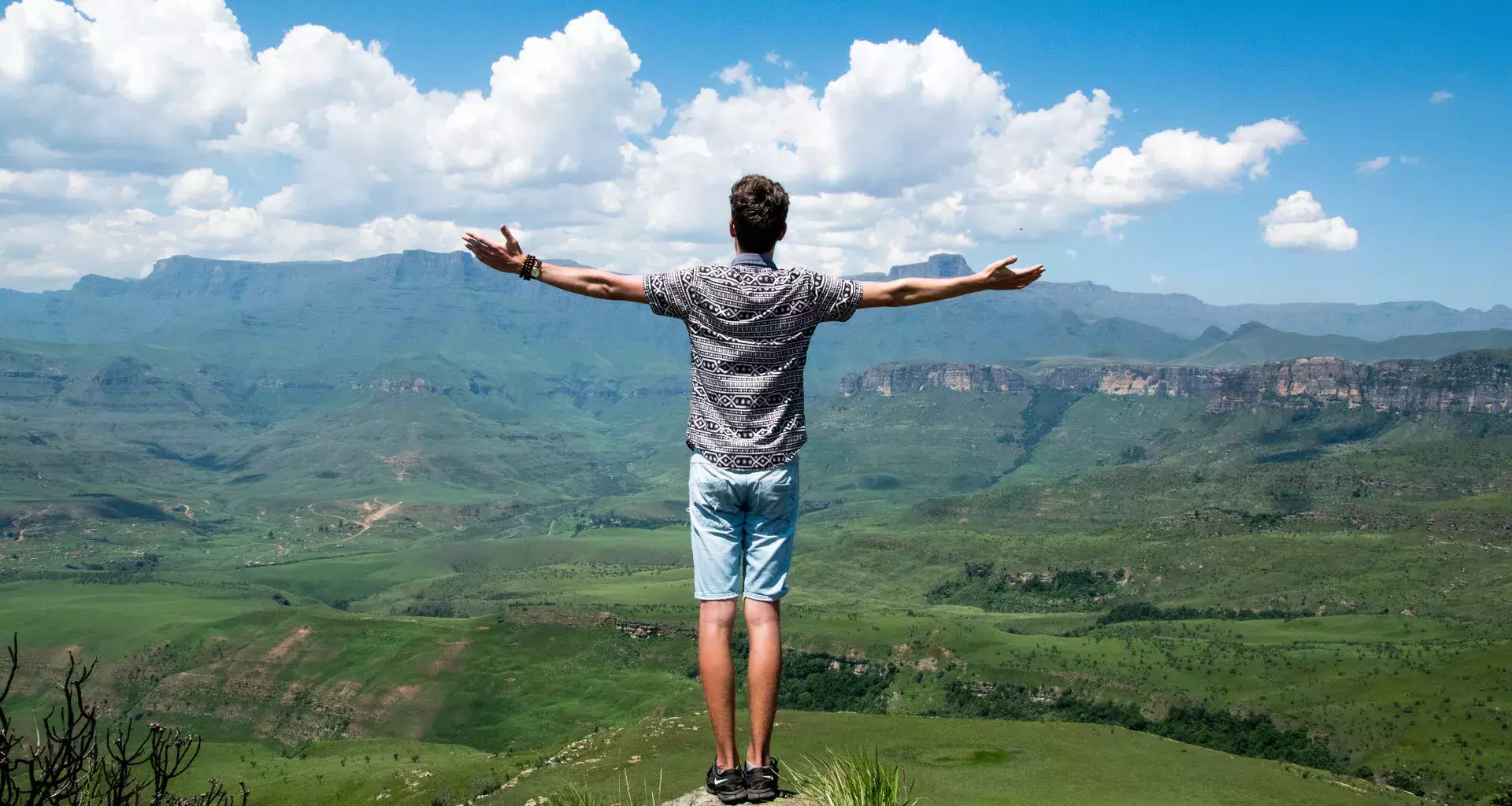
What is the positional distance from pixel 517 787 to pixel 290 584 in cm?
14808

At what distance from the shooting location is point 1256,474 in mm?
184000

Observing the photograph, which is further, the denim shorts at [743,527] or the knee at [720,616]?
the knee at [720,616]

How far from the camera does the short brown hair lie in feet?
26.1

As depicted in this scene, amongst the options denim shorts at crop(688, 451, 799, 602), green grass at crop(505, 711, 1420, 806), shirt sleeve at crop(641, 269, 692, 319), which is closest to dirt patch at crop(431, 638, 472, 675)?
green grass at crop(505, 711, 1420, 806)

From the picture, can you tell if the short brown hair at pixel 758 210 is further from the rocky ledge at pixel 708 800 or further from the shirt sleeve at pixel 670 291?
the rocky ledge at pixel 708 800

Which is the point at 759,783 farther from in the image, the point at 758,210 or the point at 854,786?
the point at 758,210

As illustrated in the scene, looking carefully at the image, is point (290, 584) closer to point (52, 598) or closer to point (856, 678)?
point (52, 598)

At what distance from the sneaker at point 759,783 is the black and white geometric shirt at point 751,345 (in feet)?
8.54

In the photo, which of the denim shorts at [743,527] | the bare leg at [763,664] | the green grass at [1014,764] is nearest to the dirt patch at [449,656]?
the green grass at [1014,764]

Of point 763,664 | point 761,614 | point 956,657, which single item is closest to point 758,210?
point 761,614

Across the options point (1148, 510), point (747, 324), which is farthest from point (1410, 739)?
point (1148, 510)

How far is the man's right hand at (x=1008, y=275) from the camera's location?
8.40 m

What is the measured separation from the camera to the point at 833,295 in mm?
8078

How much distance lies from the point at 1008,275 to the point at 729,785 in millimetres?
4897
